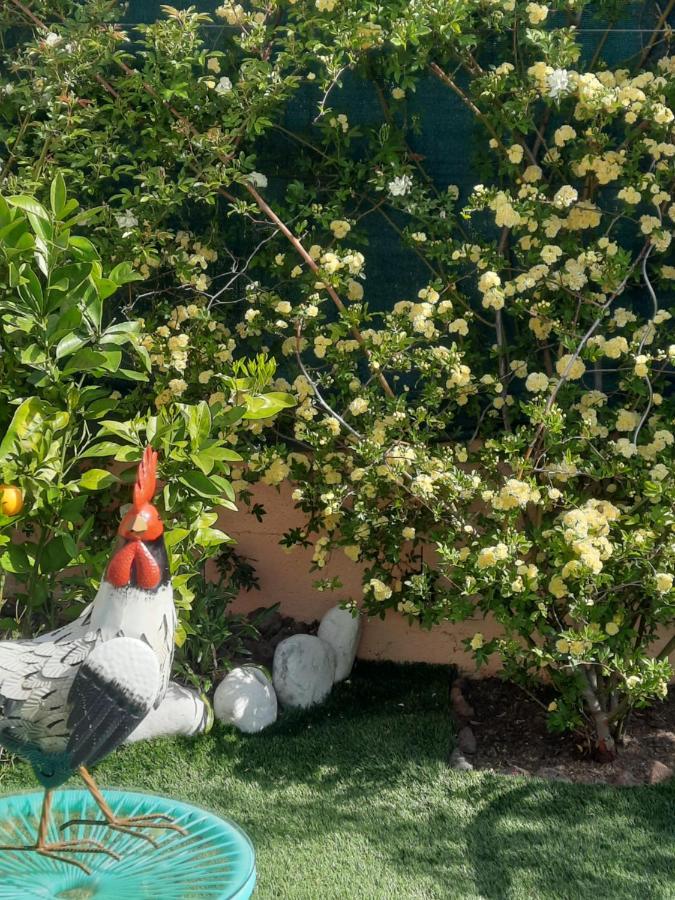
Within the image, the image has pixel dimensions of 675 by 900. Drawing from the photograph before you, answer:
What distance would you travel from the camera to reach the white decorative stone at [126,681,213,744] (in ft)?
13.4

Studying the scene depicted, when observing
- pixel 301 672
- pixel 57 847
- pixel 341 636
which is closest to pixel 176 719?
pixel 301 672

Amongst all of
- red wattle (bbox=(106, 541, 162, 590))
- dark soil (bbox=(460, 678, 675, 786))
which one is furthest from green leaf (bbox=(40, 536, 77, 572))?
dark soil (bbox=(460, 678, 675, 786))

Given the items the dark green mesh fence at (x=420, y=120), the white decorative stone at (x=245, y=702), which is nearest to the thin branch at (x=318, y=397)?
the dark green mesh fence at (x=420, y=120)

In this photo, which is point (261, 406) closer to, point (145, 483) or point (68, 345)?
point (68, 345)

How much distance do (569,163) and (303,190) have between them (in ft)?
3.40

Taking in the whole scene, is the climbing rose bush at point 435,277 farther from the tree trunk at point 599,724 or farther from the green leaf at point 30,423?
the green leaf at point 30,423

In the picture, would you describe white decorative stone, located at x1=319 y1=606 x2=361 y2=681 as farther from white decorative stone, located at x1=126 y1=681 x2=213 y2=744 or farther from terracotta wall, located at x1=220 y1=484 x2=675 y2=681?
white decorative stone, located at x1=126 y1=681 x2=213 y2=744

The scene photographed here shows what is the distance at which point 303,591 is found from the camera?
4902 millimetres

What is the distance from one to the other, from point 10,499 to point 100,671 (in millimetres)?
949

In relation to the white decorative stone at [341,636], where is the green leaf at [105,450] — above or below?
above

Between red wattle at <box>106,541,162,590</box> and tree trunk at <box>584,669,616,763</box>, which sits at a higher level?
red wattle at <box>106,541,162,590</box>

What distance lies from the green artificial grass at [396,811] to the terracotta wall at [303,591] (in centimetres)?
37

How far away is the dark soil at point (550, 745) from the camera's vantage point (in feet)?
13.0

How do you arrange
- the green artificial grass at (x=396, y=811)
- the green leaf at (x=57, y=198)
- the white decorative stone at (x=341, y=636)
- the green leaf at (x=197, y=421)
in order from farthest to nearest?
A: the white decorative stone at (x=341, y=636)
the green leaf at (x=57, y=198)
the green artificial grass at (x=396, y=811)
the green leaf at (x=197, y=421)
